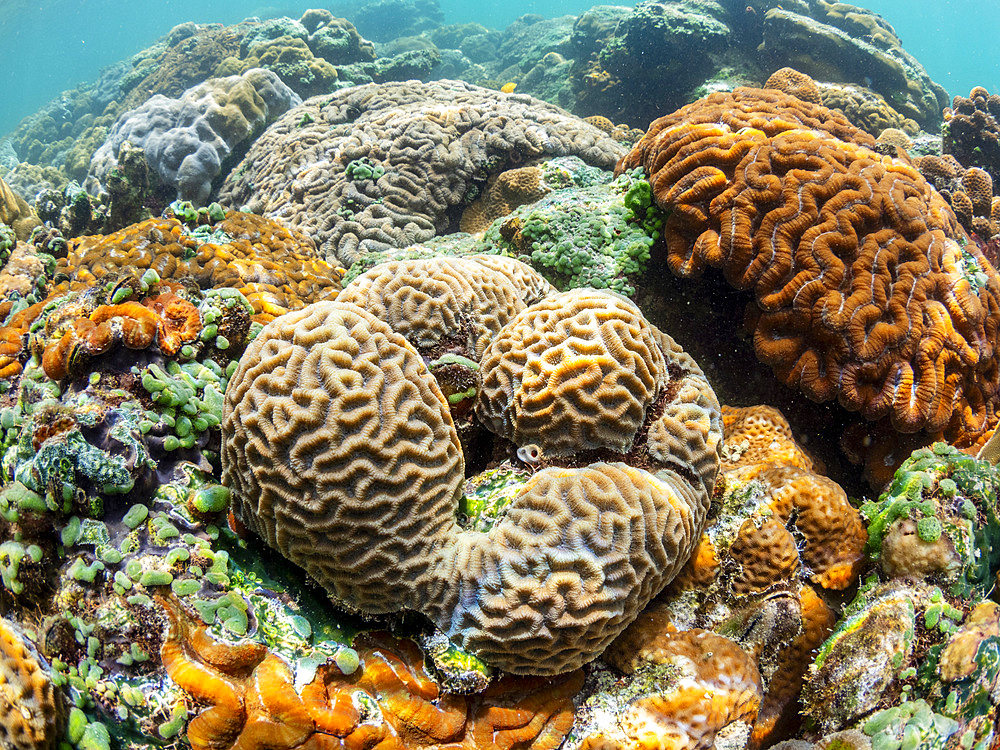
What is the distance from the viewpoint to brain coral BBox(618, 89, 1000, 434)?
3.77m

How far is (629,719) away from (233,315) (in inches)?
132

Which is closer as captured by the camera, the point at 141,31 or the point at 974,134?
the point at 974,134

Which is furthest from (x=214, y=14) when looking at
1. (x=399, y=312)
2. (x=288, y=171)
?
(x=399, y=312)

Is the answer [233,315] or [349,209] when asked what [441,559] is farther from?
[349,209]

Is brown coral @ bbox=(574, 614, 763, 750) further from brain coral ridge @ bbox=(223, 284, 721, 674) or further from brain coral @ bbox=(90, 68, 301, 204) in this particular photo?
brain coral @ bbox=(90, 68, 301, 204)

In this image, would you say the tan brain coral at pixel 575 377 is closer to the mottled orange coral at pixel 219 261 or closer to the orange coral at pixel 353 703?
the orange coral at pixel 353 703

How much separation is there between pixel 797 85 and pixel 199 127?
983cm

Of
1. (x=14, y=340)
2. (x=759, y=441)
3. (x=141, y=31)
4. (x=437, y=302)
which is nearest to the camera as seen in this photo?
(x=437, y=302)

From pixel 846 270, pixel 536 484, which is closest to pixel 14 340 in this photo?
pixel 536 484

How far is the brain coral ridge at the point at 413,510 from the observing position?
2.33 meters

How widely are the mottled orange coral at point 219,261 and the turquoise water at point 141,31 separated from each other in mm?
67744

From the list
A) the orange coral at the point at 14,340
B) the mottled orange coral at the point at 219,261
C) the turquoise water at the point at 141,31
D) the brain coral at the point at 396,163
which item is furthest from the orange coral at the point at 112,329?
the turquoise water at the point at 141,31

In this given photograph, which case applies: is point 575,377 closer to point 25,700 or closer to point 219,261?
point 25,700

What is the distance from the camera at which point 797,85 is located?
7191 mm
